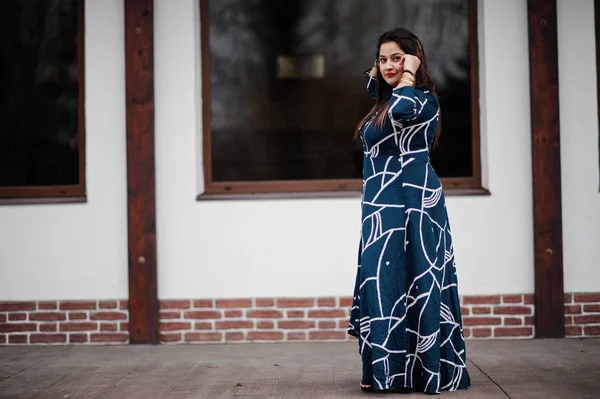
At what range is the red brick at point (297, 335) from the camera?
5816 millimetres

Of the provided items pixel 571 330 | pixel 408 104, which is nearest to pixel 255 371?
pixel 408 104

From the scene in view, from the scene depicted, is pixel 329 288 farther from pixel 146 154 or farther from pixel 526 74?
pixel 526 74

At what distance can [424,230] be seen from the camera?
4.02 meters

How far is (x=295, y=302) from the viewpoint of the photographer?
5.81 meters

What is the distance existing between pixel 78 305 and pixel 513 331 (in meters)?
3.35

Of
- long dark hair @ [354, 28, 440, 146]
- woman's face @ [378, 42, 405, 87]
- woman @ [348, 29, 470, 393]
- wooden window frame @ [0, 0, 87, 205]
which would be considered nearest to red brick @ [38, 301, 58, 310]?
wooden window frame @ [0, 0, 87, 205]

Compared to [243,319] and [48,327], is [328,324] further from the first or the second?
[48,327]

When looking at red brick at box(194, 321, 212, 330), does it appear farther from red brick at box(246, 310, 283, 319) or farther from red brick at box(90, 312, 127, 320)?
red brick at box(90, 312, 127, 320)

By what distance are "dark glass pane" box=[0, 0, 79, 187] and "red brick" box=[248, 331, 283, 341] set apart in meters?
1.86

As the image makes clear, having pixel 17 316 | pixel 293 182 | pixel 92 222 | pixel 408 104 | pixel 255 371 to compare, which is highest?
pixel 408 104

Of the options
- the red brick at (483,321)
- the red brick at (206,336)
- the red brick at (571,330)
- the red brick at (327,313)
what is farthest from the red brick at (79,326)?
the red brick at (571,330)

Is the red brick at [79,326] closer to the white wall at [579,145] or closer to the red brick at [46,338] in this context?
the red brick at [46,338]

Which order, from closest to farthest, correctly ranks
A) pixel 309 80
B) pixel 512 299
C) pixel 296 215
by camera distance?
pixel 512 299 → pixel 296 215 → pixel 309 80

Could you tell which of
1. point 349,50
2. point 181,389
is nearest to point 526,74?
point 349,50
